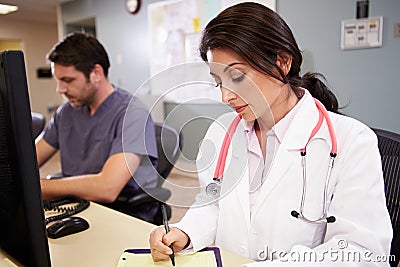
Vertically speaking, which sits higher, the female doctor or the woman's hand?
the female doctor

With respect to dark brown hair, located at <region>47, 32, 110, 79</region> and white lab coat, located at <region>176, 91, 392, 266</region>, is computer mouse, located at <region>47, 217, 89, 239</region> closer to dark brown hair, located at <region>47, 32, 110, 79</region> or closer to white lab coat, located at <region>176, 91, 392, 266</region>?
white lab coat, located at <region>176, 91, 392, 266</region>

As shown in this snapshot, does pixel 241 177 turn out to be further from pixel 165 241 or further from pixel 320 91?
pixel 320 91

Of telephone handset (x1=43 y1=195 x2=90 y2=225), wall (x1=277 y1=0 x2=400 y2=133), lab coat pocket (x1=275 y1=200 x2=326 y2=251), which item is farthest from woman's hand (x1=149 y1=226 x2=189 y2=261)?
wall (x1=277 y1=0 x2=400 y2=133)

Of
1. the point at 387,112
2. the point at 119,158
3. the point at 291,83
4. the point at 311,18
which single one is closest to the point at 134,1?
the point at 311,18

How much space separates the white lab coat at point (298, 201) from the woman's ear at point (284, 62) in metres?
0.11

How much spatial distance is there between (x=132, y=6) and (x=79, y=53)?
3238 millimetres

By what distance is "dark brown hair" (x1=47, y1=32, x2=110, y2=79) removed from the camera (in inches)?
65.4

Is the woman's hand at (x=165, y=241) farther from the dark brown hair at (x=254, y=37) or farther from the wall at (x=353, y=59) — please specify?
the wall at (x=353, y=59)

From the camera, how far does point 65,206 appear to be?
1313mm

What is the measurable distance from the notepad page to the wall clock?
13.7ft

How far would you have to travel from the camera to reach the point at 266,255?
3.03 ft

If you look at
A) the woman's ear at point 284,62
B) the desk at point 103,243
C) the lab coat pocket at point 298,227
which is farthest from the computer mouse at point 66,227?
the woman's ear at point 284,62

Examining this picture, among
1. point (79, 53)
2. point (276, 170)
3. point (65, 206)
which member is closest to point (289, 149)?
point (276, 170)

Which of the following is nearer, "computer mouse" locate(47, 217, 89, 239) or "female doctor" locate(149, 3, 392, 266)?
"female doctor" locate(149, 3, 392, 266)
